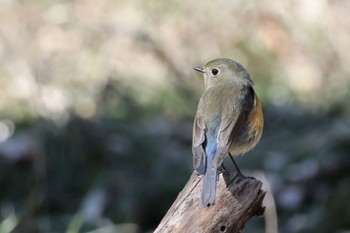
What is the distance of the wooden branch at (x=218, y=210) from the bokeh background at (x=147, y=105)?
1.88 m

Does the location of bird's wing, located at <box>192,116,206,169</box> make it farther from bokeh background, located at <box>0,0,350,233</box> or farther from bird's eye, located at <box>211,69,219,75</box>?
bokeh background, located at <box>0,0,350,233</box>

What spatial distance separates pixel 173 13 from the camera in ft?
33.9

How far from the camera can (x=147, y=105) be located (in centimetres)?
930

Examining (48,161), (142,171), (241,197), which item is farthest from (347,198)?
(241,197)

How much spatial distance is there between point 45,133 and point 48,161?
0.71ft

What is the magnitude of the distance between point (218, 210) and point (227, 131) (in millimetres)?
586

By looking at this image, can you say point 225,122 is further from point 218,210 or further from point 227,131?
point 218,210

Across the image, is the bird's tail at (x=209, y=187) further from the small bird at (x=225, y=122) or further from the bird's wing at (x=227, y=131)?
the bird's wing at (x=227, y=131)

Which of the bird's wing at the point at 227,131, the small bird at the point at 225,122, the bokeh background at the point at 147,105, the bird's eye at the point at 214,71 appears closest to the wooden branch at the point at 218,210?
the small bird at the point at 225,122

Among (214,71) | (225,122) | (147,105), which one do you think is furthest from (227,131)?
(147,105)

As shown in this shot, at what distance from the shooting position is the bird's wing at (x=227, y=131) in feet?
12.9

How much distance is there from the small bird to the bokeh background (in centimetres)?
153

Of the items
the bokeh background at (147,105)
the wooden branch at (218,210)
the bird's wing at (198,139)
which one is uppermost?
the bokeh background at (147,105)

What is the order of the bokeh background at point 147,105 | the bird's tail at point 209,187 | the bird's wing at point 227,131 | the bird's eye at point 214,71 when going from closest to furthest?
the bird's tail at point 209,187, the bird's wing at point 227,131, the bird's eye at point 214,71, the bokeh background at point 147,105
